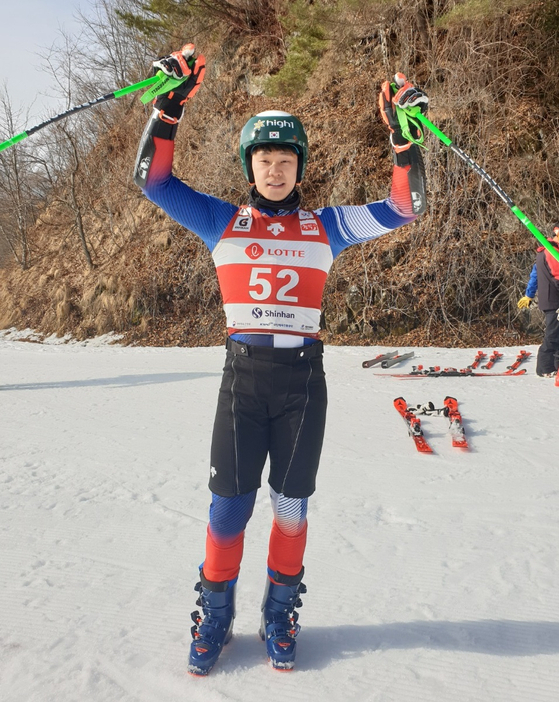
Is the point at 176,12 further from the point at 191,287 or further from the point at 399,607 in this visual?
the point at 399,607

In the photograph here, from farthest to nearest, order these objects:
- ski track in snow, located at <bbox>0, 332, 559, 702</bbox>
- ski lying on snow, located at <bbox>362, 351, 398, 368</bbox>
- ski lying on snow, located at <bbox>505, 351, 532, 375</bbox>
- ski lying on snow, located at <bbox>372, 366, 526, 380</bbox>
→ ski lying on snow, located at <bbox>362, 351, 398, 368</bbox> → ski lying on snow, located at <bbox>505, 351, 532, 375</bbox> → ski lying on snow, located at <bbox>372, 366, 526, 380</bbox> → ski track in snow, located at <bbox>0, 332, 559, 702</bbox>

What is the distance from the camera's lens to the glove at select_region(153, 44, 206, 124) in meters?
2.24

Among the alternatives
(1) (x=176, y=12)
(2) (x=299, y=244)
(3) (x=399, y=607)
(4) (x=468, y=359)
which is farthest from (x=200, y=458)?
(1) (x=176, y=12)

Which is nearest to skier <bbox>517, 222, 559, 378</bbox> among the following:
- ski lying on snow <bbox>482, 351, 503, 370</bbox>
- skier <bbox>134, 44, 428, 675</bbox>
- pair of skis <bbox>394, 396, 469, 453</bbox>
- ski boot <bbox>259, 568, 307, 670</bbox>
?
ski lying on snow <bbox>482, 351, 503, 370</bbox>

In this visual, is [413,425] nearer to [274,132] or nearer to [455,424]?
[455,424]

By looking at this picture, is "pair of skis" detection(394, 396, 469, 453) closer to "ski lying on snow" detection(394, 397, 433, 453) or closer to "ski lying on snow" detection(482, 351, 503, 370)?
"ski lying on snow" detection(394, 397, 433, 453)

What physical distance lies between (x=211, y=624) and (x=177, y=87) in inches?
86.1

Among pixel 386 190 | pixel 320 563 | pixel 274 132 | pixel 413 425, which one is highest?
pixel 386 190

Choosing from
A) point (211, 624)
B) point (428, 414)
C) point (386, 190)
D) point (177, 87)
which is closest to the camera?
point (211, 624)

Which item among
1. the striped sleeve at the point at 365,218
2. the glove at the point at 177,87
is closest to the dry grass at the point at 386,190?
the striped sleeve at the point at 365,218

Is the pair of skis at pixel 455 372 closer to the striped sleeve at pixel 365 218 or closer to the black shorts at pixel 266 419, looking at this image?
the striped sleeve at pixel 365 218

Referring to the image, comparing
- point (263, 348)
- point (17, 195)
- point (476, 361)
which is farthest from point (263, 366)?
point (17, 195)

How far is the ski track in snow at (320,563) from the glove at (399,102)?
2.08 m

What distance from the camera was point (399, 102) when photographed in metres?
2.38
